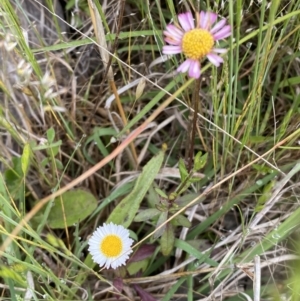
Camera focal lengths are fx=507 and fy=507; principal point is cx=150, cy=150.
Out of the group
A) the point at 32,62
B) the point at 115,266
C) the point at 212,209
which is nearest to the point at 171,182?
the point at 212,209

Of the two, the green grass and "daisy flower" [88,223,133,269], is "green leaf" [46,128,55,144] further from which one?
"daisy flower" [88,223,133,269]

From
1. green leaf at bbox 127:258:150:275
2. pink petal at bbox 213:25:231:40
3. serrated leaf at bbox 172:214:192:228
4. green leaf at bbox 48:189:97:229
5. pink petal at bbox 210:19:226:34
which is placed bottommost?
green leaf at bbox 127:258:150:275

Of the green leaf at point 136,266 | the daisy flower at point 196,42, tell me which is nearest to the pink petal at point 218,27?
the daisy flower at point 196,42

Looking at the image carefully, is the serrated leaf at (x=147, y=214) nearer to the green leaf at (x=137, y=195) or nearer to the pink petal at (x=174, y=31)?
the green leaf at (x=137, y=195)

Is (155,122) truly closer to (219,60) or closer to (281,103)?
(281,103)

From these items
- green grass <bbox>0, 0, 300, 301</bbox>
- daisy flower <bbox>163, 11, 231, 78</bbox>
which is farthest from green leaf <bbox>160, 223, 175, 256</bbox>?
daisy flower <bbox>163, 11, 231, 78</bbox>

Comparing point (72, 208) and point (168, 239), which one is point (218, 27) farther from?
point (72, 208)
